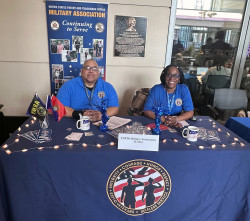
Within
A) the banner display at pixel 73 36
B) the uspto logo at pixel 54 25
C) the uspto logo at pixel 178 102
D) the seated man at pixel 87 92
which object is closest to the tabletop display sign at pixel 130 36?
the banner display at pixel 73 36

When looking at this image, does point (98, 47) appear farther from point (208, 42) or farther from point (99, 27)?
point (208, 42)

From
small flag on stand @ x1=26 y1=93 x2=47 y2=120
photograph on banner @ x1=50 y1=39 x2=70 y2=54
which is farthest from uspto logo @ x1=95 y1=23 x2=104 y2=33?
small flag on stand @ x1=26 y1=93 x2=47 y2=120

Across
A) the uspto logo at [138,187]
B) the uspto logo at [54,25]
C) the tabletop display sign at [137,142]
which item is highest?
the uspto logo at [54,25]

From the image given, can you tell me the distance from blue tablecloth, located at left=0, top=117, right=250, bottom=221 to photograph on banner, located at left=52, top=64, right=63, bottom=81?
1.58 meters

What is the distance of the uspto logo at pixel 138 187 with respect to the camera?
1433 mm

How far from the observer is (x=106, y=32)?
2943 millimetres

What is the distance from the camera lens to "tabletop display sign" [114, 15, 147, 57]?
293 centimetres

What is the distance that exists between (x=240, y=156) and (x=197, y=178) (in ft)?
1.12

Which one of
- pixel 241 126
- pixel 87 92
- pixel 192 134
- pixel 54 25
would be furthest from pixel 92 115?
pixel 54 25

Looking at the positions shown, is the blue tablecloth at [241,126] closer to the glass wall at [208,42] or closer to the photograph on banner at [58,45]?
the glass wall at [208,42]

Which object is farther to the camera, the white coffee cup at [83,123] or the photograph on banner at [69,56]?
the photograph on banner at [69,56]

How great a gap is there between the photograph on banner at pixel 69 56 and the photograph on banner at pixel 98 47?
296 mm

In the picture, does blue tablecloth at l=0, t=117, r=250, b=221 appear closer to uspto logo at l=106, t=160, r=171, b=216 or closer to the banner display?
uspto logo at l=106, t=160, r=171, b=216

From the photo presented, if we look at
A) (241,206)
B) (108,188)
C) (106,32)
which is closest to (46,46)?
(106,32)
